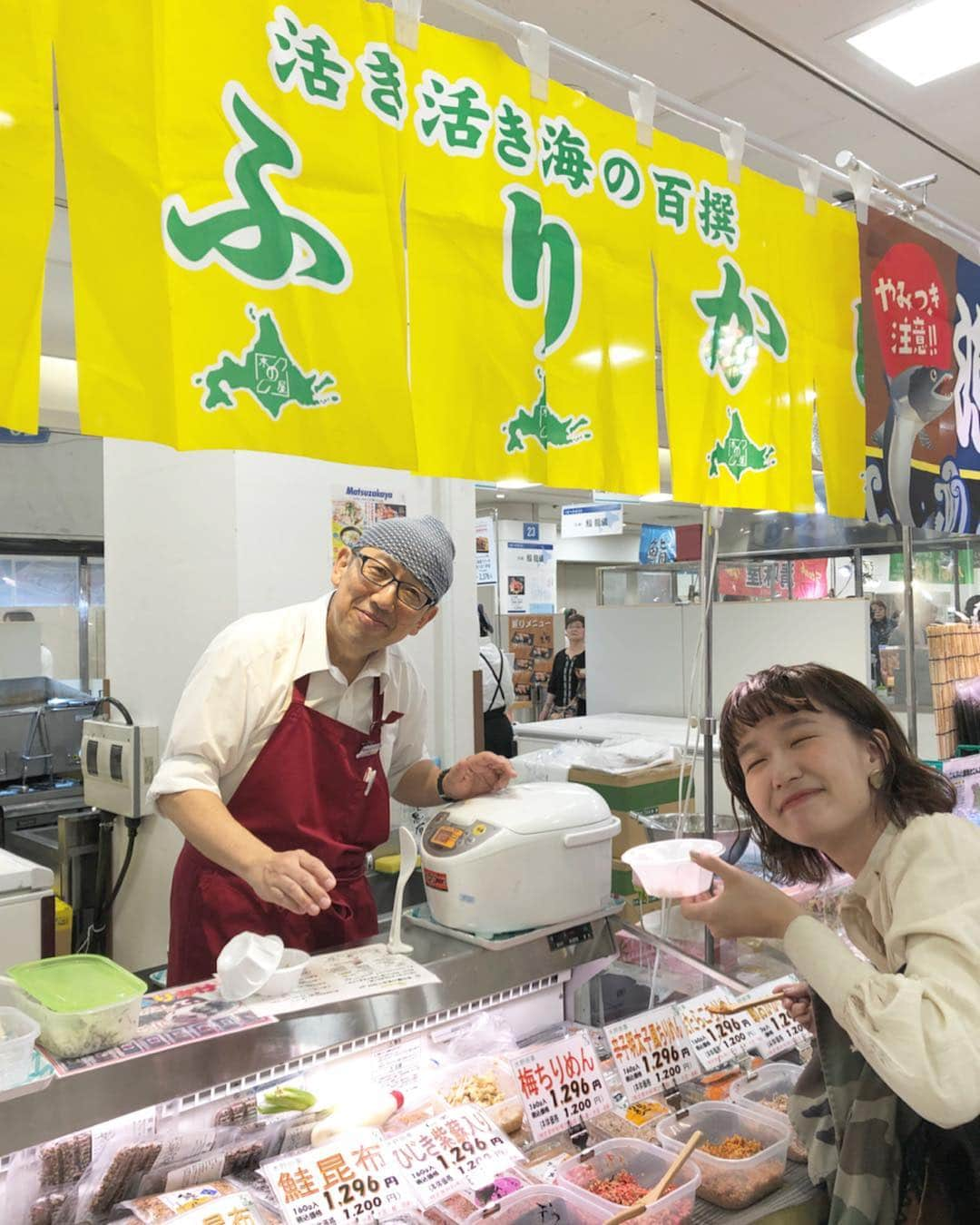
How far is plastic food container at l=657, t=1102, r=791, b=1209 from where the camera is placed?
1614 mm

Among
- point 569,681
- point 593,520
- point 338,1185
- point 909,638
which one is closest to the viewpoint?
point 338,1185

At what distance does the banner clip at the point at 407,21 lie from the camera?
1.76m

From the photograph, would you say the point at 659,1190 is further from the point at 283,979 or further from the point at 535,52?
the point at 535,52

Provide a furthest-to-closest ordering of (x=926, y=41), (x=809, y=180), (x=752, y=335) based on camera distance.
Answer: (x=926, y=41) → (x=809, y=180) → (x=752, y=335)

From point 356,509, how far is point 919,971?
9.71 feet

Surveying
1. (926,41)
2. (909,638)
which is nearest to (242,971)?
(909,638)

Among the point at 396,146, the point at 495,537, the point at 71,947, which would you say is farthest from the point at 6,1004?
the point at 495,537

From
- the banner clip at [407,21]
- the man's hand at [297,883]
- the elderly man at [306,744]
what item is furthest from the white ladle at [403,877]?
the banner clip at [407,21]

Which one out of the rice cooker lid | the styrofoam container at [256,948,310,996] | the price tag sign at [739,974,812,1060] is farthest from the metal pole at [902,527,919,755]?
the styrofoam container at [256,948,310,996]

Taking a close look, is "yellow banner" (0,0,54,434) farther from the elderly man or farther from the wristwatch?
the wristwatch

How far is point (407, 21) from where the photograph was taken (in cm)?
177

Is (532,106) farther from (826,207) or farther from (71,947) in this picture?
(71,947)

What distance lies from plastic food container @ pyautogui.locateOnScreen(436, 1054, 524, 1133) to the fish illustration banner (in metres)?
1.81

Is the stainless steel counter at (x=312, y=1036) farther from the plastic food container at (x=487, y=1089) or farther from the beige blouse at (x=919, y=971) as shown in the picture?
the beige blouse at (x=919, y=971)
